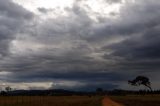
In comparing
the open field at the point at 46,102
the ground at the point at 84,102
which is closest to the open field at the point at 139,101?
the ground at the point at 84,102

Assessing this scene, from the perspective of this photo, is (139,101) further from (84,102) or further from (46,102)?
(46,102)

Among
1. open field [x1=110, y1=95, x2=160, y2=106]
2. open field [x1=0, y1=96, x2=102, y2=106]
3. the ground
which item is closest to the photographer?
open field [x1=110, y1=95, x2=160, y2=106]

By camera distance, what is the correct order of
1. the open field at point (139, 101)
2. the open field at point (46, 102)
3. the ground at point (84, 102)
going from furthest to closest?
the open field at point (46, 102) < the ground at point (84, 102) < the open field at point (139, 101)

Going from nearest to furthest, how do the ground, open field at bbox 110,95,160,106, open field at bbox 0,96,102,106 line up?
open field at bbox 110,95,160,106, the ground, open field at bbox 0,96,102,106

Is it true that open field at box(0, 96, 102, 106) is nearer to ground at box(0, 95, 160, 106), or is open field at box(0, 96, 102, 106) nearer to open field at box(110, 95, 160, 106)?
ground at box(0, 95, 160, 106)

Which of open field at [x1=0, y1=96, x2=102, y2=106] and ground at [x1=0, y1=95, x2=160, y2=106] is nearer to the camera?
ground at [x1=0, y1=95, x2=160, y2=106]

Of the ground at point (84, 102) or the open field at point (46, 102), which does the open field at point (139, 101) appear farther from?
the open field at point (46, 102)

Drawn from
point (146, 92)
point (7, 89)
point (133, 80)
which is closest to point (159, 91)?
point (146, 92)

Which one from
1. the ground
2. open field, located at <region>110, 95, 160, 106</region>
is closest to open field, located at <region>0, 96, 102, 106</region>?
the ground

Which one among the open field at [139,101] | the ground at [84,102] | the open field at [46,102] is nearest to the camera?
the open field at [139,101]

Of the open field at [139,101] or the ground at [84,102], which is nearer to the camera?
the open field at [139,101]

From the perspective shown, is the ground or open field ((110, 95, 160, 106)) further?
the ground

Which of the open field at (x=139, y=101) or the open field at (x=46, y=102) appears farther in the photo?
the open field at (x=46, y=102)

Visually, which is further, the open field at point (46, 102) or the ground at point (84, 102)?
the open field at point (46, 102)
